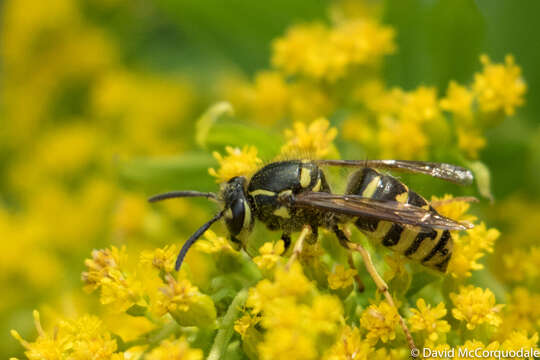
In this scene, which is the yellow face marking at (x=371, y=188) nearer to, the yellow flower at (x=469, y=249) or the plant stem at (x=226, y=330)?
the yellow flower at (x=469, y=249)

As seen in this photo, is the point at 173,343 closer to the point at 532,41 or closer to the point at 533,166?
the point at 533,166

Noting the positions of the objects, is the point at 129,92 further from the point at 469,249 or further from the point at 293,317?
the point at 293,317

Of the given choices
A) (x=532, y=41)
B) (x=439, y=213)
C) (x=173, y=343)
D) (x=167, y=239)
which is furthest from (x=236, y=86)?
(x=173, y=343)

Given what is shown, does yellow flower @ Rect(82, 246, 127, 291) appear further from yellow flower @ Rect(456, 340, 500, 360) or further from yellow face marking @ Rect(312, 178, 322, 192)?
yellow flower @ Rect(456, 340, 500, 360)

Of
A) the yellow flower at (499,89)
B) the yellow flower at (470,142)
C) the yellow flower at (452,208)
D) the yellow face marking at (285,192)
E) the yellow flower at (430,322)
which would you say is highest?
the yellow flower at (499,89)

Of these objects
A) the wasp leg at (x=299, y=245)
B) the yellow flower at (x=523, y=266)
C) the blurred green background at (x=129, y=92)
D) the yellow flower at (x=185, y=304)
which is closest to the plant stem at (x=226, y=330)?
the yellow flower at (x=185, y=304)

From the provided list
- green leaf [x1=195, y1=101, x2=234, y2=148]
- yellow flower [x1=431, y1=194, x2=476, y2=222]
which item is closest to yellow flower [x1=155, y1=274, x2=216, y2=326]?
green leaf [x1=195, y1=101, x2=234, y2=148]
